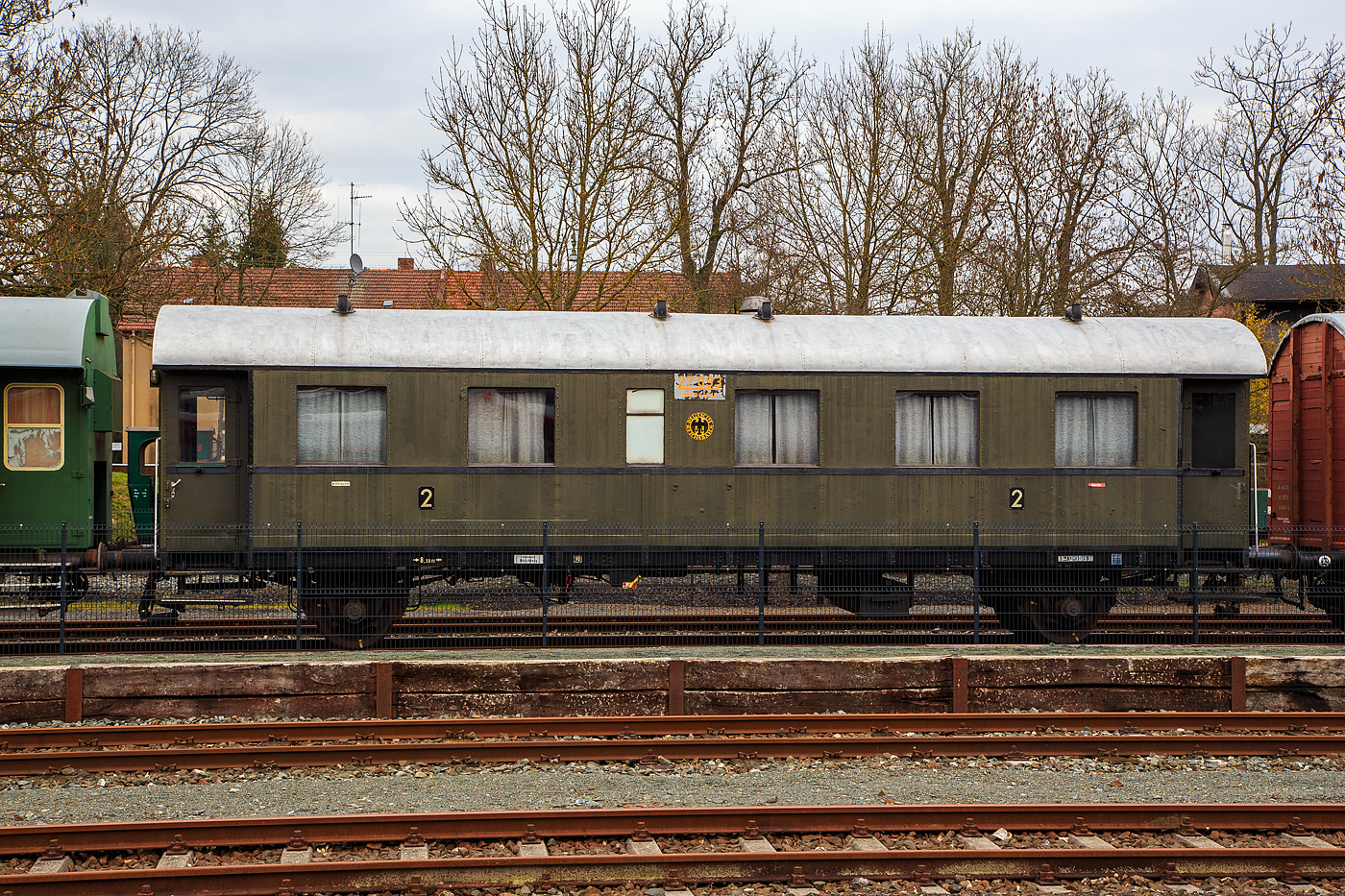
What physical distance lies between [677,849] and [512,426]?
6960 mm

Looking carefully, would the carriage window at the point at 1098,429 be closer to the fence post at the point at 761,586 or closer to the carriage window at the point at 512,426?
the fence post at the point at 761,586

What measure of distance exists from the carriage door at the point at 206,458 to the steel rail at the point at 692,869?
673cm

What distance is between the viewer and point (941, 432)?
13.2 metres

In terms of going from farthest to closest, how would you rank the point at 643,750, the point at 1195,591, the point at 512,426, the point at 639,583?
1. the point at 639,583
2. the point at 512,426
3. the point at 1195,591
4. the point at 643,750

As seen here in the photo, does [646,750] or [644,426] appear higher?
[644,426]

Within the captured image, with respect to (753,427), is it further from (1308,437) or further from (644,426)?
(1308,437)

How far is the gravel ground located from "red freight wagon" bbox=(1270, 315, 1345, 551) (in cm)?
593

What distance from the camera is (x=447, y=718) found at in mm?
9578

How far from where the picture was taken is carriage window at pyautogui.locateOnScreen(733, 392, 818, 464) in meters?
13.0

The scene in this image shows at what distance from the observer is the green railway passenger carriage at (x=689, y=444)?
40.5 feet

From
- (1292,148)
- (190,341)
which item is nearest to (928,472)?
(190,341)

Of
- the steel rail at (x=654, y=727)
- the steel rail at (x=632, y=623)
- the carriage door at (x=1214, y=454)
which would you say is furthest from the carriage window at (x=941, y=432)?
the steel rail at (x=654, y=727)

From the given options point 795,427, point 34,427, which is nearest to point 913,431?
point 795,427

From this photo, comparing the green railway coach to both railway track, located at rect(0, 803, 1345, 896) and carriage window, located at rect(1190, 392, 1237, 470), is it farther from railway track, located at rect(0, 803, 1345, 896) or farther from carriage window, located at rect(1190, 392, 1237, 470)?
carriage window, located at rect(1190, 392, 1237, 470)
